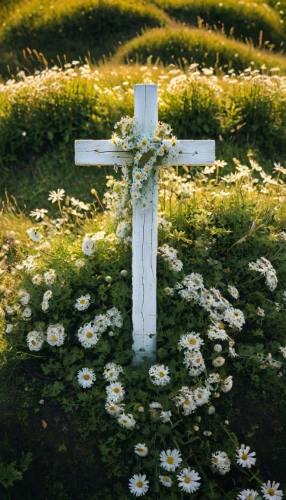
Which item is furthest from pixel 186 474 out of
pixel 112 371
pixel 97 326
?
pixel 97 326

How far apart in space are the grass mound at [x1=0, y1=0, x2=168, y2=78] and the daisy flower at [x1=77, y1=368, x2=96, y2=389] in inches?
269

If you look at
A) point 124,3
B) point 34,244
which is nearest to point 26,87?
point 34,244

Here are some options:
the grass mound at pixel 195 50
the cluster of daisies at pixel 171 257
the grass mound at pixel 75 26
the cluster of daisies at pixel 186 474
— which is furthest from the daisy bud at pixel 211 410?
the grass mound at pixel 75 26

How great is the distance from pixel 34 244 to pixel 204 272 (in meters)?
1.56

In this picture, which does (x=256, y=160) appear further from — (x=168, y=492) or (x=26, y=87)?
(x=168, y=492)

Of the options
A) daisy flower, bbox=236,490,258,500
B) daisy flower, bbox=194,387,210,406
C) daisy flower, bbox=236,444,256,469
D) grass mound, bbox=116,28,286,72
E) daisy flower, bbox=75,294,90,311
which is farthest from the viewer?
grass mound, bbox=116,28,286,72

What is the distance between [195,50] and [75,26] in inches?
91.4

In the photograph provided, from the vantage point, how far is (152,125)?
305cm

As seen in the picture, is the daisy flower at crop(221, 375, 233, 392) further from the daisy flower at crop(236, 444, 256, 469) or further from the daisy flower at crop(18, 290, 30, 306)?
the daisy flower at crop(18, 290, 30, 306)

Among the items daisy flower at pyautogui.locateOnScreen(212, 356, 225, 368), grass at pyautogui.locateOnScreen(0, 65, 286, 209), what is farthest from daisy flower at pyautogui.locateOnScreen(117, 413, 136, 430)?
grass at pyautogui.locateOnScreen(0, 65, 286, 209)

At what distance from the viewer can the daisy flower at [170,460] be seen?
9.38 ft

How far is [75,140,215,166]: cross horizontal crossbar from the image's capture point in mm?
3061

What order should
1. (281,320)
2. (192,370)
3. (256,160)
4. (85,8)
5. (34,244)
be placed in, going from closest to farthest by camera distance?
1. (192,370)
2. (281,320)
3. (34,244)
4. (256,160)
5. (85,8)

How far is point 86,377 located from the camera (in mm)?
3164
